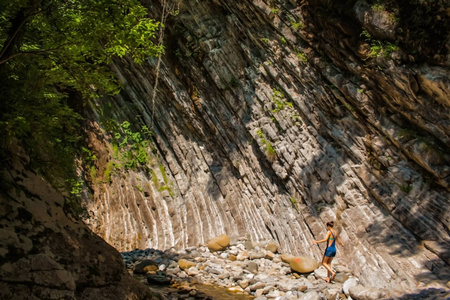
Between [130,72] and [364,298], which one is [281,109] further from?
[130,72]

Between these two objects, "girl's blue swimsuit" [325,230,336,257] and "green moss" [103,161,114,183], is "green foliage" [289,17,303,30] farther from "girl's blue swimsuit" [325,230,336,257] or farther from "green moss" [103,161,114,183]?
"green moss" [103,161,114,183]

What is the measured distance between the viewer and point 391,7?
842cm

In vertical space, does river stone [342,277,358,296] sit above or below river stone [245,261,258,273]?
below

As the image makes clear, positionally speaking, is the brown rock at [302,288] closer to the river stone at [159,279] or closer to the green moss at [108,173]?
the river stone at [159,279]

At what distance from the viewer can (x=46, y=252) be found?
11.7ft

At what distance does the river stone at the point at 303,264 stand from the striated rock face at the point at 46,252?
200 inches

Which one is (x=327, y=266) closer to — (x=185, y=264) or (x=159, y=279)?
(x=185, y=264)

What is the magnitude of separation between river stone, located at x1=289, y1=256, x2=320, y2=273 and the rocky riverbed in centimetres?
12

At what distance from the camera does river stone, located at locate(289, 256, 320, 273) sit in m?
8.54

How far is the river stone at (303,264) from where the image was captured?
854 centimetres

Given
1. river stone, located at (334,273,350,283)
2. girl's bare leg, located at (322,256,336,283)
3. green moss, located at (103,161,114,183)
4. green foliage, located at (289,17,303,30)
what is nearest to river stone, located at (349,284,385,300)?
river stone, located at (334,273,350,283)

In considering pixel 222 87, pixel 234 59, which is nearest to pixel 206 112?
pixel 222 87

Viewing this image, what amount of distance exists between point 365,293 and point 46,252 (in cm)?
600

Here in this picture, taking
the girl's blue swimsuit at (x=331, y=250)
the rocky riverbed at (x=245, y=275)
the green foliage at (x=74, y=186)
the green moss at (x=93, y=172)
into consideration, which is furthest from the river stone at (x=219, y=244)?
the green moss at (x=93, y=172)
